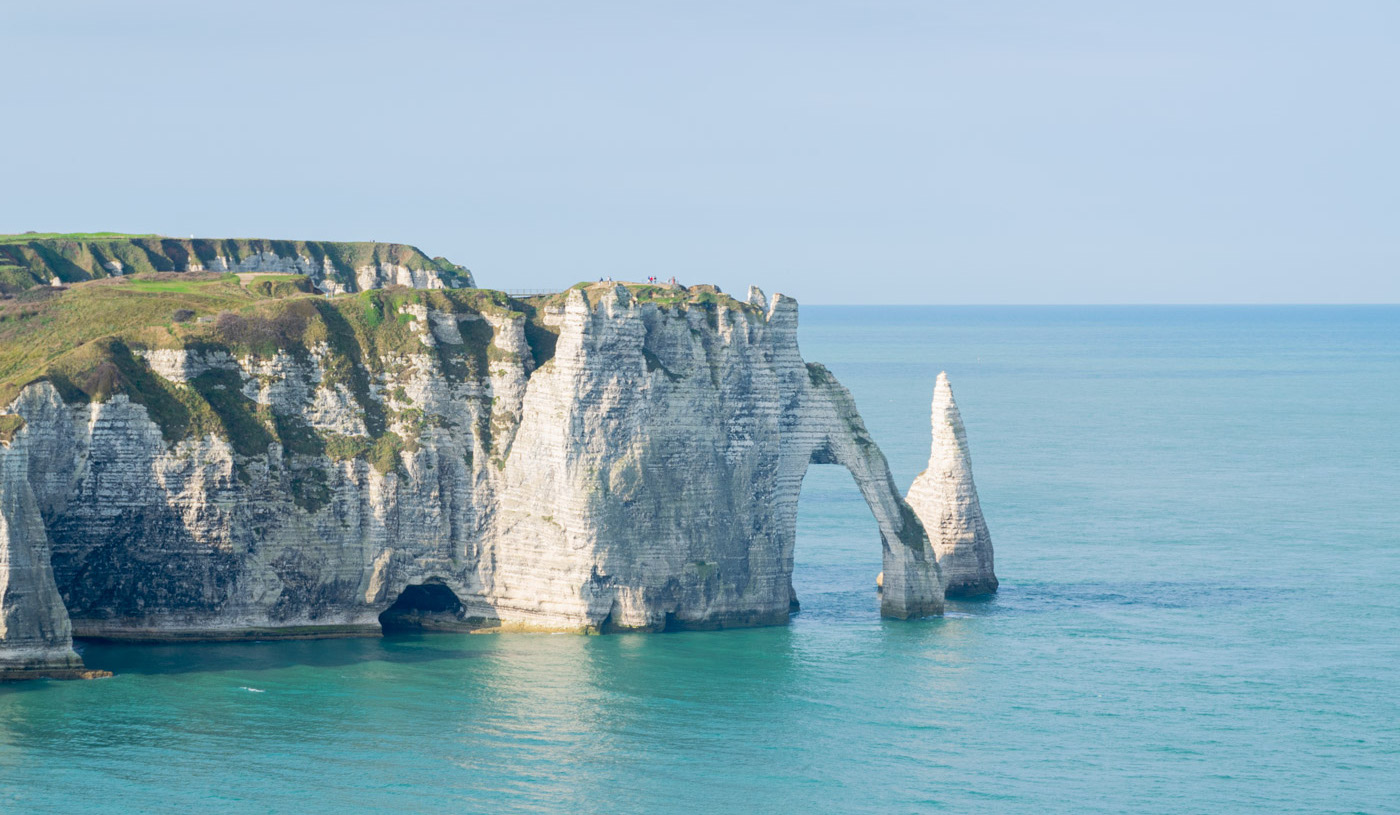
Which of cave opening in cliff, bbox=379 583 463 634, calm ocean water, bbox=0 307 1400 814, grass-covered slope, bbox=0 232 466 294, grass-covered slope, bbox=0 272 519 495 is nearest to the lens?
calm ocean water, bbox=0 307 1400 814

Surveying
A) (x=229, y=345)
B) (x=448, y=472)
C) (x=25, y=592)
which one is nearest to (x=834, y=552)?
(x=448, y=472)

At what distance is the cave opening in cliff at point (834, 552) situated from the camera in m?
82.1

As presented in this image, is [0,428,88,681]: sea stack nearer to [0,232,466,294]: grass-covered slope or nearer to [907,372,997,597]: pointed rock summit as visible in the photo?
[0,232,466,294]: grass-covered slope

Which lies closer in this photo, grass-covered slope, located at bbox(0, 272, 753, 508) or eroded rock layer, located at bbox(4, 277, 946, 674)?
eroded rock layer, located at bbox(4, 277, 946, 674)

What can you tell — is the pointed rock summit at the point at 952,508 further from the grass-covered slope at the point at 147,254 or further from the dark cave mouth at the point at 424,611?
the grass-covered slope at the point at 147,254

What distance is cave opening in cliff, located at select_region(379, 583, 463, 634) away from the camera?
7581cm

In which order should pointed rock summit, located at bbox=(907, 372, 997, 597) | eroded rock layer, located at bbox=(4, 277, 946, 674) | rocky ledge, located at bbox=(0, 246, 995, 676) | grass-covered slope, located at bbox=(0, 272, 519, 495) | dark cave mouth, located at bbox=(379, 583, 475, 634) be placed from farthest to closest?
pointed rock summit, located at bbox=(907, 372, 997, 597) → dark cave mouth, located at bbox=(379, 583, 475, 634) → grass-covered slope, located at bbox=(0, 272, 519, 495) → eroded rock layer, located at bbox=(4, 277, 946, 674) → rocky ledge, located at bbox=(0, 246, 995, 676)

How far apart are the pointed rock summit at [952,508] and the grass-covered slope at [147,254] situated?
4988cm

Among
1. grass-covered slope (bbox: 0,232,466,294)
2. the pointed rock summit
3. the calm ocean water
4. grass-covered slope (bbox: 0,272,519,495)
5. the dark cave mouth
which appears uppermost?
grass-covered slope (bbox: 0,232,466,294)

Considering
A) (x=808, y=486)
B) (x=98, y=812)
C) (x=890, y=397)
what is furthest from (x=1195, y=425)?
(x=98, y=812)

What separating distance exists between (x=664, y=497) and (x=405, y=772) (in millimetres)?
21375

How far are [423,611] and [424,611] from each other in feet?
0.15

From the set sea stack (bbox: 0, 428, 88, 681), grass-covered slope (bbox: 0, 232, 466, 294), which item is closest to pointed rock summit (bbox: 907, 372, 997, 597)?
sea stack (bbox: 0, 428, 88, 681)

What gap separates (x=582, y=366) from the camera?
2886 inches
